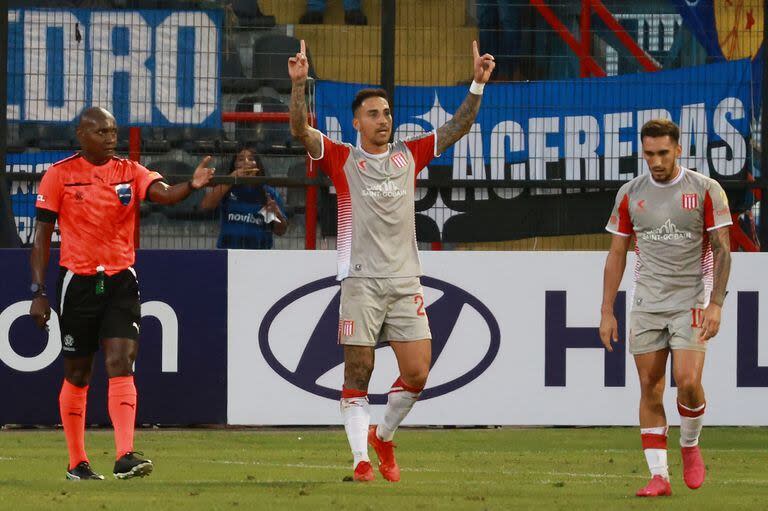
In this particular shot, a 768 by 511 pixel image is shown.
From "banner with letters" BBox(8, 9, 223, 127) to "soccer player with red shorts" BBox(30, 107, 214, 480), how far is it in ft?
15.0

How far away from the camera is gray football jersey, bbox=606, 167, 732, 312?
834 cm

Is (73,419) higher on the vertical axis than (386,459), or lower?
higher

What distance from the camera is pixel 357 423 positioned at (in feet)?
Result: 28.7

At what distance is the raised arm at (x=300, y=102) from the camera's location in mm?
8422

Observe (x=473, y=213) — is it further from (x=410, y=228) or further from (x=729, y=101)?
(x=410, y=228)

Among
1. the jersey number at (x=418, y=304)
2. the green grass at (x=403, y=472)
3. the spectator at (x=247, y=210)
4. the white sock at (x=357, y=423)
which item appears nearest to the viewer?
the green grass at (x=403, y=472)

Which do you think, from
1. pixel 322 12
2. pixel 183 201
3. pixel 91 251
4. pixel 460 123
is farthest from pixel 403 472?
pixel 322 12

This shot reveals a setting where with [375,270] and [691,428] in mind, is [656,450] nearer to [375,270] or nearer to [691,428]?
[691,428]

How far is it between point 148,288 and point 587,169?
12.1ft

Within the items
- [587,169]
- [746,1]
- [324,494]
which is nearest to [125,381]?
[324,494]

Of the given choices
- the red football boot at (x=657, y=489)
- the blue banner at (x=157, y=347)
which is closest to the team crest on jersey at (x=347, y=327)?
the red football boot at (x=657, y=489)

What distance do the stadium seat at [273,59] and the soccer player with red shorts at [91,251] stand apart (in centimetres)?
481

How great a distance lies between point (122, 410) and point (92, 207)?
1069 millimetres

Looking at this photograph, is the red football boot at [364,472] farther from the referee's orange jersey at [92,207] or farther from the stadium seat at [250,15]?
the stadium seat at [250,15]
